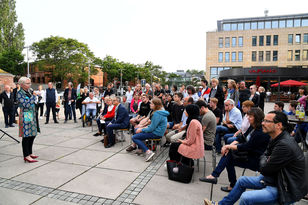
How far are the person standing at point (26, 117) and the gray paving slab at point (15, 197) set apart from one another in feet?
4.82

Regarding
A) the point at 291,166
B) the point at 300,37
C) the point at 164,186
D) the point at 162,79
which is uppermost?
the point at 300,37

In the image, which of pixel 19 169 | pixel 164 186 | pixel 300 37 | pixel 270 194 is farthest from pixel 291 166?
pixel 300 37

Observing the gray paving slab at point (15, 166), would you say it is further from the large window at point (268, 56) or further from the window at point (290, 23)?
the window at point (290, 23)

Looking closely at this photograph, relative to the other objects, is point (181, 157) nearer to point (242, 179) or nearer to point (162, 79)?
point (242, 179)

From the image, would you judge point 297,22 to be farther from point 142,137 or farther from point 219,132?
point 142,137

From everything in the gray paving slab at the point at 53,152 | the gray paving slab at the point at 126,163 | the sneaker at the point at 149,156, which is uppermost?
the sneaker at the point at 149,156

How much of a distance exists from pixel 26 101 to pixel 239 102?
271 inches

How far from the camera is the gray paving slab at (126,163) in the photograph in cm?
475

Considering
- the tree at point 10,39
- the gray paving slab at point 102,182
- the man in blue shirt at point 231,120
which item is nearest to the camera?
the gray paving slab at point 102,182

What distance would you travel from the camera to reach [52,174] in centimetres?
437

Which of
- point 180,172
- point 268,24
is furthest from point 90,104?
point 268,24

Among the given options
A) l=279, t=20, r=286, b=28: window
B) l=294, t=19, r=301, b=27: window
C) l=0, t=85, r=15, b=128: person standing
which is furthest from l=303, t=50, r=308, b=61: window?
Result: l=0, t=85, r=15, b=128: person standing

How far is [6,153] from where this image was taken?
226 inches

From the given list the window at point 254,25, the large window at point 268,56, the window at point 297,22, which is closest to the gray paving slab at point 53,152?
the large window at point 268,56
